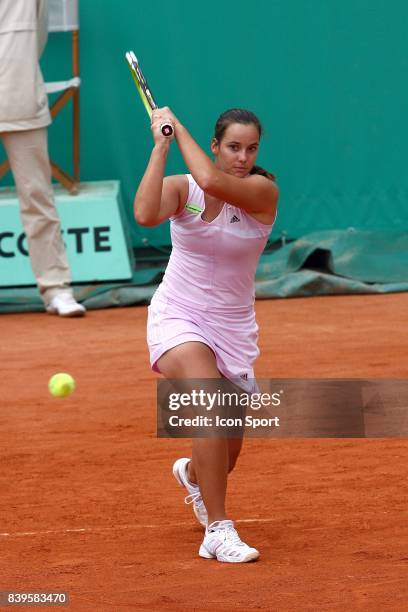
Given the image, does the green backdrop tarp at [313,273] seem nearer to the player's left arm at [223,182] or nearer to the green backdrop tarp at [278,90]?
the green backdrop tarp at [278,90]

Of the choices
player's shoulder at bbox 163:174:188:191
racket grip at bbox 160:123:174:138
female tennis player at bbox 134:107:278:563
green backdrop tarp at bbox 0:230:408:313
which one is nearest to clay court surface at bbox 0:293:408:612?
female tennis player at bbox 134:107:278:563

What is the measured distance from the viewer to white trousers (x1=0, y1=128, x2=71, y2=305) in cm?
987

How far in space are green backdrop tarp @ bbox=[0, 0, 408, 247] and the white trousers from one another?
5.82 ft

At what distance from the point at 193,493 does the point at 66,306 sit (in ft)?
16.8

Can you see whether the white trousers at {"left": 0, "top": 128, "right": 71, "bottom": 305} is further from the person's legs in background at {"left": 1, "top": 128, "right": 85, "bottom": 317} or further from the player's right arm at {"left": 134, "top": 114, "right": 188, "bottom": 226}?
the player's right arm at {"left": 134, "top": 114, "right": 188, "bottom": 226}

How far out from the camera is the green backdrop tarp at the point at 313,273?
10.6m

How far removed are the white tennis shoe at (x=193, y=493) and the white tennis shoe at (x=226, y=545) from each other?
0.73 feet

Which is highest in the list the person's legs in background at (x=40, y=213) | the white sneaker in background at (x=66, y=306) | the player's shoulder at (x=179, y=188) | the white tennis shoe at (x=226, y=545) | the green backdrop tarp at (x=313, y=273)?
the player's shoulder at (x=179, y=188)

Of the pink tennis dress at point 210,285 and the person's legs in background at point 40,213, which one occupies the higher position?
the pink tennis dress at point 210,285

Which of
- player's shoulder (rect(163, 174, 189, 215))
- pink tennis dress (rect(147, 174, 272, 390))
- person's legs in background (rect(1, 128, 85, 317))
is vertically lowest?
person's legs in background (rect(1, 128, 85, 317))

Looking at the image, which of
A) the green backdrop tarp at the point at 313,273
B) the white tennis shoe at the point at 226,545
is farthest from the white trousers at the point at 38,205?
the white tennis shoe at the point at 226,545

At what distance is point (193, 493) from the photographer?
5055 mm

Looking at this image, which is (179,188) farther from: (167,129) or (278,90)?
(278,90)

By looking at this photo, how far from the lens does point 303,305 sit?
10.4 m
